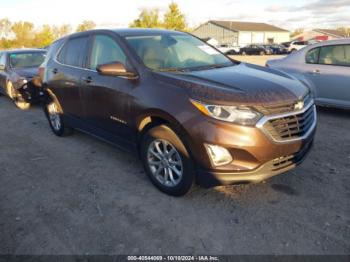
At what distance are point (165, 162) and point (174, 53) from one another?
1.44 metres

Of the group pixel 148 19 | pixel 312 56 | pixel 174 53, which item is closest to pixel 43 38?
pixel 148 19

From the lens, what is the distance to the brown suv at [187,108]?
2844mm

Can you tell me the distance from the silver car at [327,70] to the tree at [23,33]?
5312 centimetres

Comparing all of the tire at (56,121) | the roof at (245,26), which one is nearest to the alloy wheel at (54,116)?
the tire at (56,121)

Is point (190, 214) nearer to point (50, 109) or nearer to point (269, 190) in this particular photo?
point (269, 190)

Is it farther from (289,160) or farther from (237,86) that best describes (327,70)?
(237,86)

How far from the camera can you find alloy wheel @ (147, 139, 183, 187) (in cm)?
328

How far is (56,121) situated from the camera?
18.6 ft

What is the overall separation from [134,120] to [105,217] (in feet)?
3.61

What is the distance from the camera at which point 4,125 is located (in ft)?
22.3

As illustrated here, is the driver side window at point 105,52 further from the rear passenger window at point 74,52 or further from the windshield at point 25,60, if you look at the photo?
the windshield at point 25,60

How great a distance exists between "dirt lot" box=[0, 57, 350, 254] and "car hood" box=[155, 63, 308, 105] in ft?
3.63

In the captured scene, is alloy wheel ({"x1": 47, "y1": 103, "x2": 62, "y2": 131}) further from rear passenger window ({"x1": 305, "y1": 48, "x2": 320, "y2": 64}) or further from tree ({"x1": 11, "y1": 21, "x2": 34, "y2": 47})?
tree ({"x1": 11, "y1": 21, "x2": 34, "y2": 47})

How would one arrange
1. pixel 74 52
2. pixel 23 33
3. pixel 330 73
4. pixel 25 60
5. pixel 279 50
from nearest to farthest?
pixel 74 52
pixel 330 73
pixel 25 60
pixel 279 50
pixel 23 33
